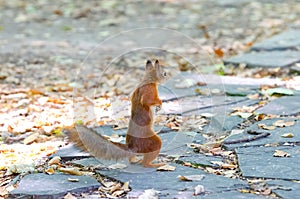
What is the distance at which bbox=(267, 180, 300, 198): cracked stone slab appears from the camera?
262cm

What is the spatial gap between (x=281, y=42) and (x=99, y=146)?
11.0 feet

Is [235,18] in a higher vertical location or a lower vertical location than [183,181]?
higher

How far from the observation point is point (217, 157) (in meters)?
3.18

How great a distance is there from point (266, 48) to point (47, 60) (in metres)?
1.96

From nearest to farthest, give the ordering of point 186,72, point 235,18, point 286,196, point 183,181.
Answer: point 286,196, point 183,181, point 186,72, point 235,18

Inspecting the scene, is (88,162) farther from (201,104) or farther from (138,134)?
(201,104)

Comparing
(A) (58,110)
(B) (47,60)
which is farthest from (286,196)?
(B) (47,60)

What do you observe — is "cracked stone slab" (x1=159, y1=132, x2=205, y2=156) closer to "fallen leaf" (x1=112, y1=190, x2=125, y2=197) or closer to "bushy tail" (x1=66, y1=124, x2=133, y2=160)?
"bushy tail" (x1=66, y1=124, x2=133, y2=160)

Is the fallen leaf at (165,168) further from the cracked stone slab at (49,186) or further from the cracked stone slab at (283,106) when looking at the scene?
the cracked stone slab at (283,106)

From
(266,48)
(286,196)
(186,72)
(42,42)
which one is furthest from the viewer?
(42,42)

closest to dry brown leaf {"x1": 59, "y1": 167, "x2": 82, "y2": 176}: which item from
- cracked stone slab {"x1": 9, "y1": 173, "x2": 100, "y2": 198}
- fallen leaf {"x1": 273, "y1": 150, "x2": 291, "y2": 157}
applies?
cracked stone slab {"x1": 9, "y1": 173, "x2": 100, "y2": 198}

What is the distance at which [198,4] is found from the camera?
859cm

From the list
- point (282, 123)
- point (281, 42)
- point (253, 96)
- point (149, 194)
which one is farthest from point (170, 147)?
point (281, 42)

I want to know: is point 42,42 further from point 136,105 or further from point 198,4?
point 136,105
